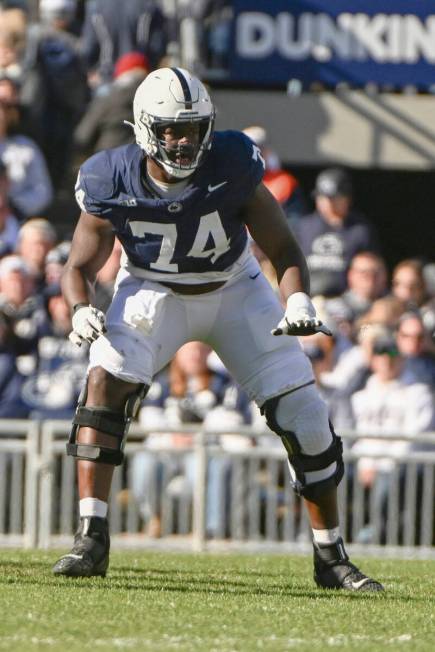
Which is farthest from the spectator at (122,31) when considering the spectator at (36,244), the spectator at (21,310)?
Answer: the spectator at (21,310)

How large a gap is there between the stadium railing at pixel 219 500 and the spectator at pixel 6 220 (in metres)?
2.57

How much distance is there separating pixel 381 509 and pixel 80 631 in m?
5.11

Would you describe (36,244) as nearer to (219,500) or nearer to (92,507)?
(219,500)

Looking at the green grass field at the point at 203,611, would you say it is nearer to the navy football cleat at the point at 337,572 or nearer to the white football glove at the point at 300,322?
the navy football cleat at the point at 337,572

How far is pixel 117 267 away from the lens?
12.0 meters

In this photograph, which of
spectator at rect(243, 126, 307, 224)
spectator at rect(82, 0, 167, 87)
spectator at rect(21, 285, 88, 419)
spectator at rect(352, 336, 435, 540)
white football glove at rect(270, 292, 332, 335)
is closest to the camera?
white football glove at rect(270, 292, 332, 335)

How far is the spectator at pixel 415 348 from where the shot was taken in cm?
1087

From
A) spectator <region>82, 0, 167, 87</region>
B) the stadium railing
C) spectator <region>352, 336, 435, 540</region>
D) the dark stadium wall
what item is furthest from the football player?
the dark stadium wall

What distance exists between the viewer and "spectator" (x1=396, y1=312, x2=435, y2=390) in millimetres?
10867

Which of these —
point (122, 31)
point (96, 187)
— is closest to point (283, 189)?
point (122, 31)

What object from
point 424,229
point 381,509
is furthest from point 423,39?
point 381,509

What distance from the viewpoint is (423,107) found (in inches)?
557

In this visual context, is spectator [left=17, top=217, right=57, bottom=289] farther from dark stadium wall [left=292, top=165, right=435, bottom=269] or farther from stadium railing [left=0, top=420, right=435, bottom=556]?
dark stadium wall [left=292, top=165, right=435, bottom=269]

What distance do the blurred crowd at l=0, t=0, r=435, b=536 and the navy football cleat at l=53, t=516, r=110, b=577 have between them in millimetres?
3416
